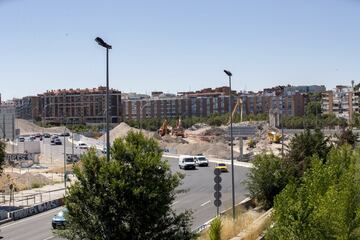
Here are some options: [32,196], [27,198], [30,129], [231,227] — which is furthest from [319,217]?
[30,129]

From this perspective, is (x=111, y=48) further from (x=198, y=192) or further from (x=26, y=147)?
(x=26, y=147)

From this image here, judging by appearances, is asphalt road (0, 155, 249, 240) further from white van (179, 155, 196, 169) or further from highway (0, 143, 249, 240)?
white van (179, 155, 196, 169)

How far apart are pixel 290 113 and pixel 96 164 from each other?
623 ft

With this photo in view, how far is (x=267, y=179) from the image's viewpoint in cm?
2878

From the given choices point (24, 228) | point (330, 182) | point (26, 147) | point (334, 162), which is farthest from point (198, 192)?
point (26, 147)

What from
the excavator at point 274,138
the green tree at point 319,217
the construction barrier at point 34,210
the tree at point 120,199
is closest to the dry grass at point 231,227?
the green tree at point 319,217

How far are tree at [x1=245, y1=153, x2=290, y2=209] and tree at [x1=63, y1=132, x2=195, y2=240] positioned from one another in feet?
53.4

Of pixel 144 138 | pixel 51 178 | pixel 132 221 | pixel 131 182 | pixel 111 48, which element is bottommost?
pixel 51 178

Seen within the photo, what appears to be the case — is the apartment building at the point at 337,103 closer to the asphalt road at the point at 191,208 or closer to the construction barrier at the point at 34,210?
the asphalt road at the point at 191,208

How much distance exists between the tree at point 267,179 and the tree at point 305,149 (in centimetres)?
138

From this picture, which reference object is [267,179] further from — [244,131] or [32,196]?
[244,131]

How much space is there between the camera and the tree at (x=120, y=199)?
12391 millimetres

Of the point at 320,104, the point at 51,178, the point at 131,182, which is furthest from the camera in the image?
the point at 320,104

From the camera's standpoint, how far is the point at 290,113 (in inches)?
7820
